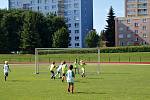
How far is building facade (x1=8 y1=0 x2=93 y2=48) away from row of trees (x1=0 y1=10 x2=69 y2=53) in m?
34.0

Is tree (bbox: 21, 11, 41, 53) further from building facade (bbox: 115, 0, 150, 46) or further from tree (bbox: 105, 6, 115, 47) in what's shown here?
building facade (bbox: 115, 0, 150, 46)

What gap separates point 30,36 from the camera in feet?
357

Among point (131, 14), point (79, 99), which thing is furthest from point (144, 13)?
point (79, 99)

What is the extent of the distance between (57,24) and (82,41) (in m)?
35.0

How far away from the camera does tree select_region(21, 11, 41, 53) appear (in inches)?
4247

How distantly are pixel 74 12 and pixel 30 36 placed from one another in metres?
55.3

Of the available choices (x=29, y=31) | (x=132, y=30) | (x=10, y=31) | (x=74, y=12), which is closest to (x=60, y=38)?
(x=29, y=31)

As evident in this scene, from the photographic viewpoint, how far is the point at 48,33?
394 feet

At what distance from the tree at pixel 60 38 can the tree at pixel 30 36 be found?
5.52 m

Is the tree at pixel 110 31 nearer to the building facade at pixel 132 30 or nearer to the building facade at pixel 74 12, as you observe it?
the building facade at pixel 132 30

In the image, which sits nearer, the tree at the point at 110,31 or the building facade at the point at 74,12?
the tree at the point at 110,31

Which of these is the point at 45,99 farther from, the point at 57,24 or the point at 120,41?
the point at 120,41

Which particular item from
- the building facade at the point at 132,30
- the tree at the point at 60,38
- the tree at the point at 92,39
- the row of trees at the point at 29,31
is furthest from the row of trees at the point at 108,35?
the tree at the point at 60,38

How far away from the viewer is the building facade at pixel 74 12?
159 metres
